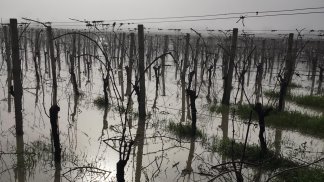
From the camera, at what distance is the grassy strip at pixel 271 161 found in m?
5.73

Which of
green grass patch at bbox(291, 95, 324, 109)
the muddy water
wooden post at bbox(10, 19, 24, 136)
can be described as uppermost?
wooden post at bbox(10, 19, 24, 136)

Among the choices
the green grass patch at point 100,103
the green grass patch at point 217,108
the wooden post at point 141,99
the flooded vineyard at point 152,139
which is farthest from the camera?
the green grass patch at point 100,103

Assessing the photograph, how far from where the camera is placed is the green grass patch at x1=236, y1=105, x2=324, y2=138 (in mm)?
9227

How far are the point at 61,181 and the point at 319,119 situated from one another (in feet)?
22.9

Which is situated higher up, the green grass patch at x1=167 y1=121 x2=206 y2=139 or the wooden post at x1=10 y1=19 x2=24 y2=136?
the wooden post at x1=10 y1=19 x2=24 y2=136

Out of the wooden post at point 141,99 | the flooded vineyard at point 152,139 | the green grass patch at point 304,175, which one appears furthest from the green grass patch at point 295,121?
the green grass patch at point 304,175

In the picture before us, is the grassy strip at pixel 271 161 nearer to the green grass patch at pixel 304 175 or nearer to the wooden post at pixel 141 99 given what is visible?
the green grass patch at pixel 304 175

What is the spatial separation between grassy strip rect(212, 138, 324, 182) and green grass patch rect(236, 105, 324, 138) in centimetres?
259

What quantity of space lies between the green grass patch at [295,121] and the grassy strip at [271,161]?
259cm

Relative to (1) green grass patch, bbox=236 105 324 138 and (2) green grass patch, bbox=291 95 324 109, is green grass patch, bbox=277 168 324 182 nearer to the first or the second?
(1) green grass patch, bbox=236 105 324 138

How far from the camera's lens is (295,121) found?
9891 millimetres

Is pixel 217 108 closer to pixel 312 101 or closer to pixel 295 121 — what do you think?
pixel 295 121

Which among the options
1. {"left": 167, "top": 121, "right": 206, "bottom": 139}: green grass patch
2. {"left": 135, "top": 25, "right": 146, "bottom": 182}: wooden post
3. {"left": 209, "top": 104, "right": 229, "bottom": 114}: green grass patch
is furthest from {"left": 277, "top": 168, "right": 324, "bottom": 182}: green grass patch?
{"left": 209, "top": 104, "right": 229, "bottom": 114}: green grass patch

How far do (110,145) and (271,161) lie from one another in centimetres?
335
